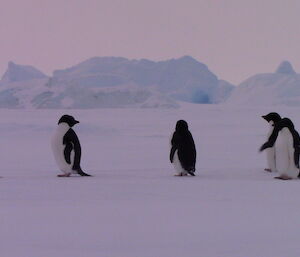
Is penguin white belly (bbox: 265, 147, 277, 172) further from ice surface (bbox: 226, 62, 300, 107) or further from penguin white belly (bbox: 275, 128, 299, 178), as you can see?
ice surface (bbox: 226, 62, 300, 107)

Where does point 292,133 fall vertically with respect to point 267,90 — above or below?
below

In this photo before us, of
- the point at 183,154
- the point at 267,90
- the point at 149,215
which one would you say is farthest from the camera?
the point at 267,90

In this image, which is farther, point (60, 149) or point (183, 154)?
point (183, 154)

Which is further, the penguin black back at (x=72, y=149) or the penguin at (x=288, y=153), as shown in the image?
the penguin black back at (x=72, y=149)

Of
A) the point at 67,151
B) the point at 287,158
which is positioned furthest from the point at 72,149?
the point at 287,158

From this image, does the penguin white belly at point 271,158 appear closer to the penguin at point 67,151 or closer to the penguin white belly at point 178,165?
the penguin white belly at point 178,165

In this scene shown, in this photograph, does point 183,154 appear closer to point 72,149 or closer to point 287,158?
point 287,158

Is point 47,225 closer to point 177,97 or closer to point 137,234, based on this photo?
point 137,234

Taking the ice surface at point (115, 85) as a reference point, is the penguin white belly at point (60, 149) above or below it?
below

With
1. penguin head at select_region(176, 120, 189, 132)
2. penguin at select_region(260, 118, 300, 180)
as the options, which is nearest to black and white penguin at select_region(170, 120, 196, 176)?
penguin head at select_region(176, 120, 189, 132)

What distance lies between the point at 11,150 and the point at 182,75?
60.8 meters

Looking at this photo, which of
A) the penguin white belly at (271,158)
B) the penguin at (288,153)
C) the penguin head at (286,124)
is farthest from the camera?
the penguin white belly at (271,158)

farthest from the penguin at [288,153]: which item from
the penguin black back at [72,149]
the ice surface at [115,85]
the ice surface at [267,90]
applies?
the ice surface at [267,90]

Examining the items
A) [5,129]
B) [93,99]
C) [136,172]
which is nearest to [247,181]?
[136,172]
